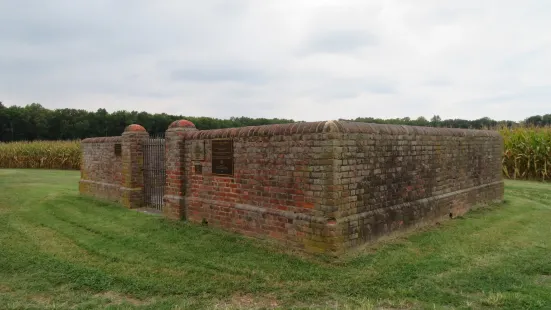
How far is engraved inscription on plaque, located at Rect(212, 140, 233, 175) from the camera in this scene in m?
7.15

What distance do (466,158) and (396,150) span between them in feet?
11.3

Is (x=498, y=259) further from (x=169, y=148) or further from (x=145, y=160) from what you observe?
(x=145, y=160)

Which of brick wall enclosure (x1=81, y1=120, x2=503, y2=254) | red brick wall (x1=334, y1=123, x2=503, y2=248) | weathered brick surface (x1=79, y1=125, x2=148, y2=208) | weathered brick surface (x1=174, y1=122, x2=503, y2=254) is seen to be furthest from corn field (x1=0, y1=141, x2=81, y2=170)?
red brick wall (x1=334, y1=123, x2=503, y2=248)

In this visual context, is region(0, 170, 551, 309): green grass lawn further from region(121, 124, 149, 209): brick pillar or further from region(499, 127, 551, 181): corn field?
region(499, 127, 551, 181): corn field

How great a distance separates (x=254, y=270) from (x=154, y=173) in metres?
5.73

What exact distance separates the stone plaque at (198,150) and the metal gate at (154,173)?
2065mm

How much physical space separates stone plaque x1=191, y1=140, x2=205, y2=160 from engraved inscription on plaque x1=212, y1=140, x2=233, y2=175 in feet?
1.02

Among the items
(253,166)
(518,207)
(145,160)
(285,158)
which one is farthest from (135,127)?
(518,207)

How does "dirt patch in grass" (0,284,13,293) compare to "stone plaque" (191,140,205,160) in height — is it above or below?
below

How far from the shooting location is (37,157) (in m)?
28.4

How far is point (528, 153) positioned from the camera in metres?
17.1

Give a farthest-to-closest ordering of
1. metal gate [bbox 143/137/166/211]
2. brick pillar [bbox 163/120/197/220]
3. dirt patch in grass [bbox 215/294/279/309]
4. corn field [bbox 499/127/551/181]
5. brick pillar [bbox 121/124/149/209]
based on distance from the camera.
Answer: corn field [bbox 499/127/551/181], brick pillar [bbox 121/124/149/209], metal gate [bbox 143/137/166/211], brick pillar [bbox 163/120/197/220], dirt patch in grass [bbox 215/294/279/309]

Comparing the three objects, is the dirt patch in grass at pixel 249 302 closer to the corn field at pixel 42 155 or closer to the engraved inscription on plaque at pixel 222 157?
the engraved inscription on plaque at pixel 222 157

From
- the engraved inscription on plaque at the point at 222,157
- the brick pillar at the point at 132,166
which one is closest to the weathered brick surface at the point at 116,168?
the brick pillar at the point at 132,166
